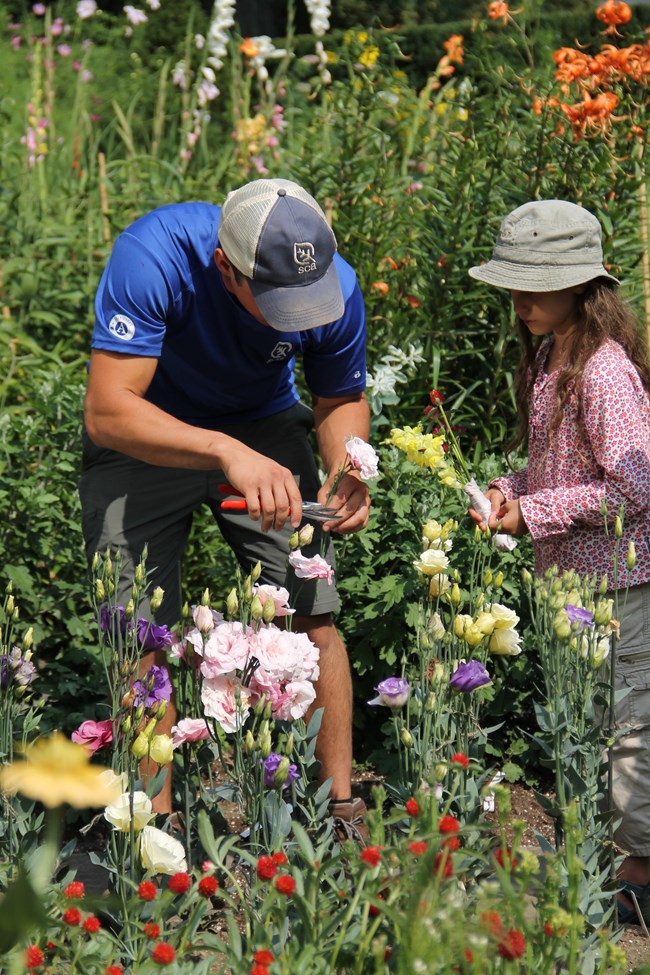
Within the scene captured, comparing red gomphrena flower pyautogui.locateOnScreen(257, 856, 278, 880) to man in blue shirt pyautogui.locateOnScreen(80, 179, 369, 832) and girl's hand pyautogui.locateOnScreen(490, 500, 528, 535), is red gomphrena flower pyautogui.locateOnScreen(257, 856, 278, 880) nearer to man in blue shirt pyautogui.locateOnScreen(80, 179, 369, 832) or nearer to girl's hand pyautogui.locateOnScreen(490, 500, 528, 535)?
man in blue shirt pyautogui.locateOnScreen(80, 179, 369, 832)

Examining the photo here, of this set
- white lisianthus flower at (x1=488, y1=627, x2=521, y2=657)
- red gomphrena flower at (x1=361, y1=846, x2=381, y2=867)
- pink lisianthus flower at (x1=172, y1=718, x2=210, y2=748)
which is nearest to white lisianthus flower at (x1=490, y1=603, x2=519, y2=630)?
white lisianthus flower at (x1=488, y1=627, x2=521, y2=657)

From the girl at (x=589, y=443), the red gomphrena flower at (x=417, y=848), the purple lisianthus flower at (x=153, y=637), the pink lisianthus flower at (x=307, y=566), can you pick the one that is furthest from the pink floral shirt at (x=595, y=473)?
the red gomphrena flower at (x=417, y=848)

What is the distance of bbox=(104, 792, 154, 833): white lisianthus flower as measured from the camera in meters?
1.91

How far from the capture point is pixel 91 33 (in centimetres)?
1186

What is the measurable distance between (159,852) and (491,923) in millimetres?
753

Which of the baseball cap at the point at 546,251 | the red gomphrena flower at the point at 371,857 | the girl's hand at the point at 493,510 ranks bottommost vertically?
the girl's hand at the point at 493,510

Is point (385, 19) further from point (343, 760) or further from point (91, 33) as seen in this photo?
point (343, 760)

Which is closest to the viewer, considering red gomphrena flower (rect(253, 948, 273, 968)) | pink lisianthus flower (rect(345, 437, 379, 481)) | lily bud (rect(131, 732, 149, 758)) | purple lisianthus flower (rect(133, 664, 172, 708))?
red gomphrena flower (rect(253, 948, 273, 968))

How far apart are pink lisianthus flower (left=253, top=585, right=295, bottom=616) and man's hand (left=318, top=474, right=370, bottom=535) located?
1.54 ft

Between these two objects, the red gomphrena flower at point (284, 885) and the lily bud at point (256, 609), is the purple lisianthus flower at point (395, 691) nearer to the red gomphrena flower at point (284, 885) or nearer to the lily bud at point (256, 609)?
the lily bud at point (256, 609)

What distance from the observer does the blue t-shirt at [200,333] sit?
2557 mm

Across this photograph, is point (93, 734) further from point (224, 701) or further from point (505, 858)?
point (505, 858)

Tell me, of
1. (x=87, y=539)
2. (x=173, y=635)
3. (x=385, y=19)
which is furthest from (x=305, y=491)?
(x=385, y=19)

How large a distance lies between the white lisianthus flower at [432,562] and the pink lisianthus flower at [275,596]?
26cm
